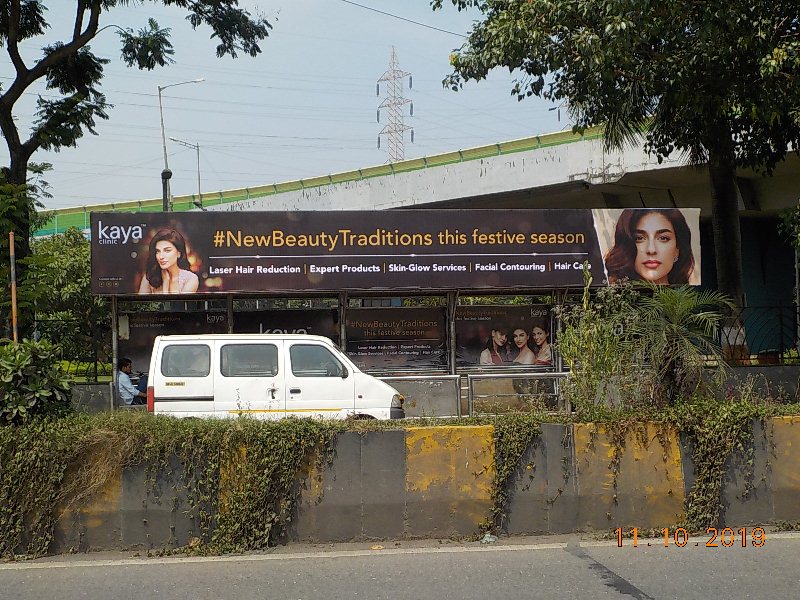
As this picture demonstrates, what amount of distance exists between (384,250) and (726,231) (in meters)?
8.46

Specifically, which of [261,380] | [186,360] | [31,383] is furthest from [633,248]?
[31,383]

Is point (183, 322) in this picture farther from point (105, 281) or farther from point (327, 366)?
point (327, 366)

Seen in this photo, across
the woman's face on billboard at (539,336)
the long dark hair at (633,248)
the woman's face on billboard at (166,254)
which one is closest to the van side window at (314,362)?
the woman's face on billboard at (166,254)

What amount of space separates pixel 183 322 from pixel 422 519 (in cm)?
1023

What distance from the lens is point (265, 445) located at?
7883 millimetres

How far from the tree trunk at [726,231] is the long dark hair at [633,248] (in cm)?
287

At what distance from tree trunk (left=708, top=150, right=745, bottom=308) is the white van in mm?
10310

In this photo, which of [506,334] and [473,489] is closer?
[473,489]

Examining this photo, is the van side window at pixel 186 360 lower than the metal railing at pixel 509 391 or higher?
higher

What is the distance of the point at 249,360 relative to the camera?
41.7 ft

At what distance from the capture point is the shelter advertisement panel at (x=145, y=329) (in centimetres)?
1689

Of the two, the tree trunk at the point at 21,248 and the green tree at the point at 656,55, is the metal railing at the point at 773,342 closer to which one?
the green tree at the point at 656,55

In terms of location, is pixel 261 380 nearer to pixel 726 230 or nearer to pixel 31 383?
pixel 31 383
